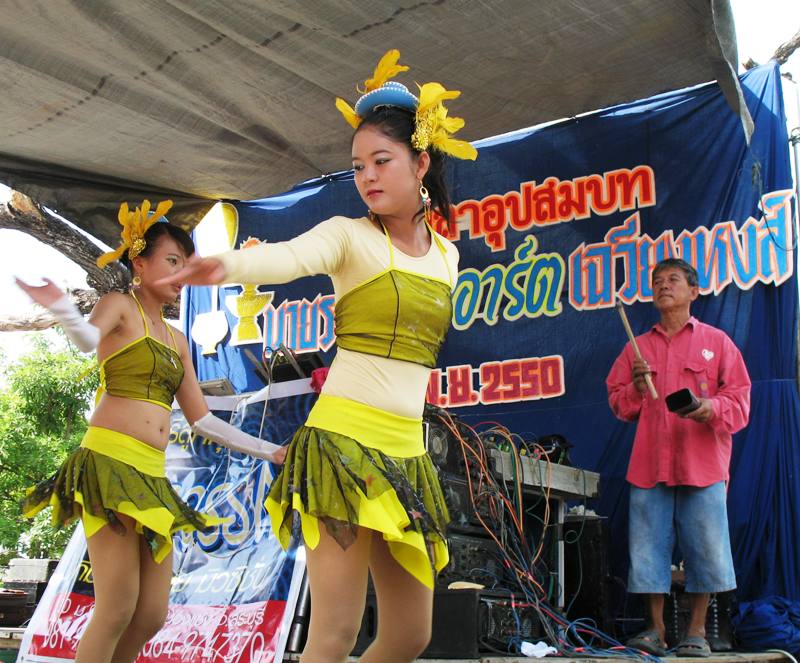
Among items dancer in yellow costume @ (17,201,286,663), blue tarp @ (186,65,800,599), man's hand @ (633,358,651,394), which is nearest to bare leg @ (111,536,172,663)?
dancer in yellow costume @ (17,201,286,663)

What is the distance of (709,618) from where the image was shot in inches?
166

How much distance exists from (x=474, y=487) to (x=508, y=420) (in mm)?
1368

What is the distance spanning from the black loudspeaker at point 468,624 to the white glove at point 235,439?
991 mm

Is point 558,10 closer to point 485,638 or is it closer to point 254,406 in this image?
point 254,406

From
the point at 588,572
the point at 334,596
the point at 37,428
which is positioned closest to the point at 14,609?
the point at 588,572

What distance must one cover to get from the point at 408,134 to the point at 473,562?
7.39 feet

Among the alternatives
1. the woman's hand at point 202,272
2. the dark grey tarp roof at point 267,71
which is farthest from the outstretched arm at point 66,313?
the dark grey tarp roof at point 267,71

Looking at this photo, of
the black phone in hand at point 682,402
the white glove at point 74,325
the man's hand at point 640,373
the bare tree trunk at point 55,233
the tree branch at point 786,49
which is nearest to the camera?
the white glove at point 74,325

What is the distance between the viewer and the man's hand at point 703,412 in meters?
4.13

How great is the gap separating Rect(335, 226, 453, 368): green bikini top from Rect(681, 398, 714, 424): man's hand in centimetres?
214

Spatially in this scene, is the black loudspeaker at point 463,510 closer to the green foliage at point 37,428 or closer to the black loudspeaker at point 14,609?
the black loudspeaker at point 14,609

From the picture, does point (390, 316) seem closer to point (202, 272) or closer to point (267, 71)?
point (202, 272)

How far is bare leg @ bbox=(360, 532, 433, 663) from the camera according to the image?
229 cm

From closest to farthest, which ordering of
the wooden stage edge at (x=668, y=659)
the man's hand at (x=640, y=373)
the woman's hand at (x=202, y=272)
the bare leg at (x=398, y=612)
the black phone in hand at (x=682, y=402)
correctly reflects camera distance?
the woman's hand at (x=202, y=272) < the bare leg at (x=398, y=612) < the wooden stage edge at (x=668, y=659) < the black phone in hand at (x=682, y=402) < the man's hand at (x=640, y=373)
